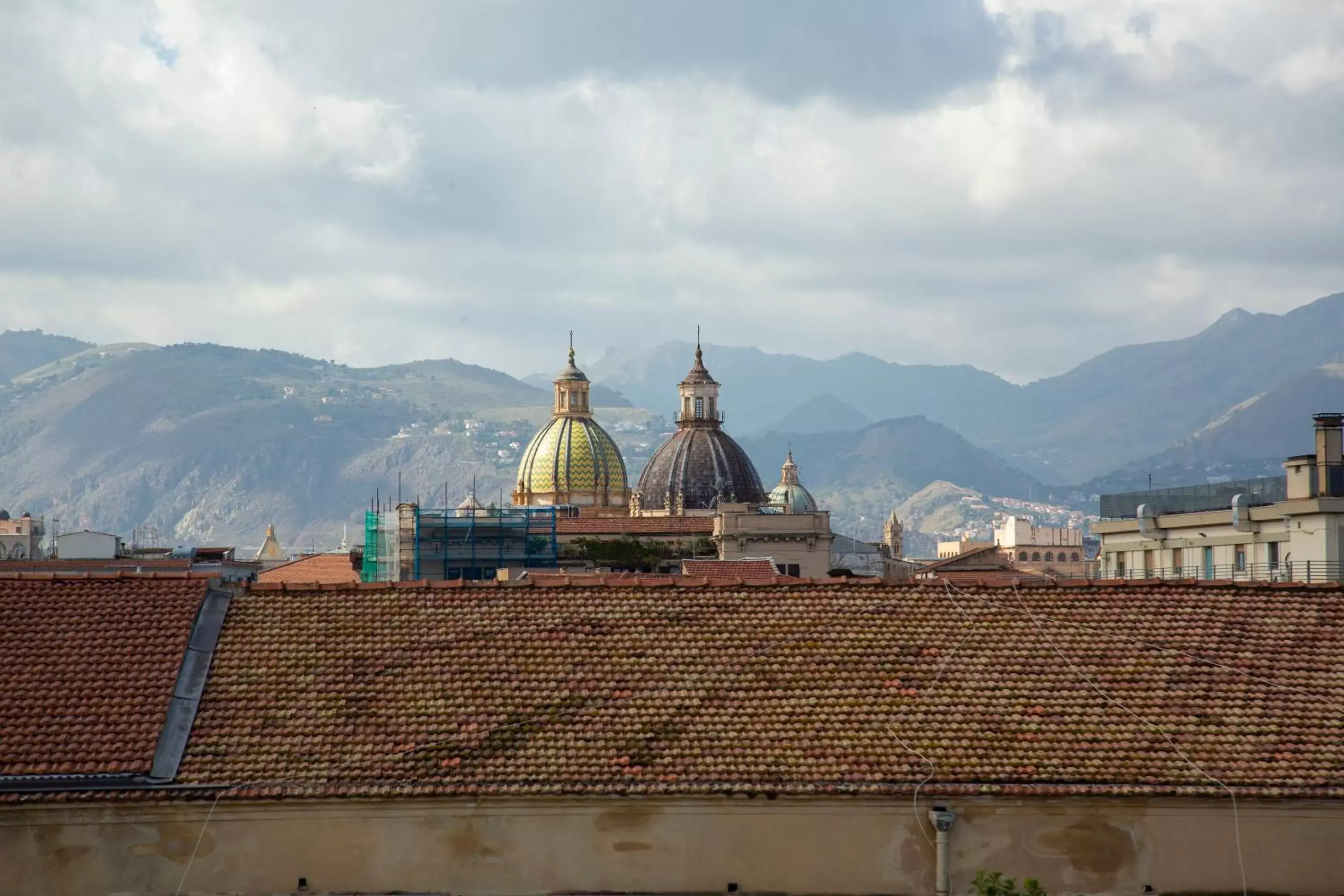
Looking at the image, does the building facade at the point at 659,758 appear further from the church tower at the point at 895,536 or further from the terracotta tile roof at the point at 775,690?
the church tower at the point at 895,536

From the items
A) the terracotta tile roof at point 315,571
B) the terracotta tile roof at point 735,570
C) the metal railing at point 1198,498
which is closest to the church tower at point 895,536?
the terracotta tile roof at point 315,571

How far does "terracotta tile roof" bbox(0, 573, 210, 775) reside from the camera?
72.1 feet

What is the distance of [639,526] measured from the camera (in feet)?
322

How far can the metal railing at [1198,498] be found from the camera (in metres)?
52.3

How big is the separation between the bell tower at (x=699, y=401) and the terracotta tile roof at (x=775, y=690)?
308 feet

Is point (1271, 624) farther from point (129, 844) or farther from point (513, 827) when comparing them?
point (129, 844)

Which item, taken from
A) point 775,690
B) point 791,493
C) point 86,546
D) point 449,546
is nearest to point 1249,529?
point 449,546

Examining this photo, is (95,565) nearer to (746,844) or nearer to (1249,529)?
(1249,529)

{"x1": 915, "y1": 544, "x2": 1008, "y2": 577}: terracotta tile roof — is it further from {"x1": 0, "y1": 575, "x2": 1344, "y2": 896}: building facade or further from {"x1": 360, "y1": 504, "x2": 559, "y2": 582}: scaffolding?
{"x1": 0, "y1": 575, "x2": 1344, "y2": 896}: building facade

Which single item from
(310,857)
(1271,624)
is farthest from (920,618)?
(310,857)

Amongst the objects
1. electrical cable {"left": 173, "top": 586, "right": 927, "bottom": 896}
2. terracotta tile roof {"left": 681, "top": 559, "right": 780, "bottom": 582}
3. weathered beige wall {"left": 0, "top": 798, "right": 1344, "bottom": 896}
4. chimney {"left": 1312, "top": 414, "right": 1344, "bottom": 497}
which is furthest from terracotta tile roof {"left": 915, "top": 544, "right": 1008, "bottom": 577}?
weathered beige wall {"left": 0, "top": 798, "right": 1344, "bottom": 896}

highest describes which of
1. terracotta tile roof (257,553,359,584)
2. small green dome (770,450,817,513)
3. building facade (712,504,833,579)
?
small green dome (770,450,817,513)

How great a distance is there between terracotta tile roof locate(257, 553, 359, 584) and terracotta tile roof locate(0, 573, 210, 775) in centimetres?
4373

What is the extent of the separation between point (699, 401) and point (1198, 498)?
6500 cm
